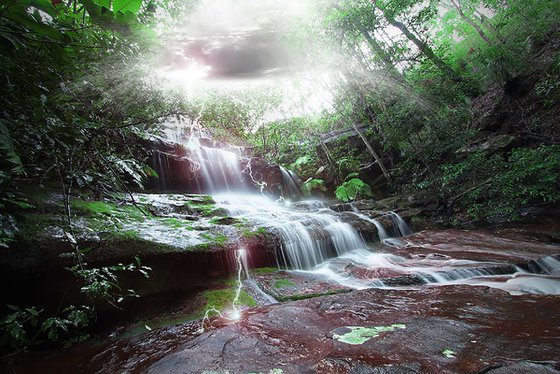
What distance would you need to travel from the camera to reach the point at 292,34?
9.62 m

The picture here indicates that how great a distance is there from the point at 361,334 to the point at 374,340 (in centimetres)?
15

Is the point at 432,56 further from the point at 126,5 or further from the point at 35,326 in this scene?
the point at 35,326

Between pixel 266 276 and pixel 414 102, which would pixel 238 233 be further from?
pixel 414 102

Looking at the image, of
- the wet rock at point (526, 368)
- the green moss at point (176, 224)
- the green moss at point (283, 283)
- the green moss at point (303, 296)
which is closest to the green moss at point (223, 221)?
the green moss at point (176, 224)

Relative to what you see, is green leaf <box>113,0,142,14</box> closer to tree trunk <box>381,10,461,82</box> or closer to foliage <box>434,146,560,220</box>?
foliage <box>434,146,560,220</box>

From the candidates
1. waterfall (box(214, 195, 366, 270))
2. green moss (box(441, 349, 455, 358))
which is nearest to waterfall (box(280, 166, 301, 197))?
waterfall (box(214, 195, 366, 270))

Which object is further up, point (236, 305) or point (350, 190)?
point (350, 190)

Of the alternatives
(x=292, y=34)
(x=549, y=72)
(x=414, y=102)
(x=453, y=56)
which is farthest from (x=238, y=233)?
(x=453, y=56)

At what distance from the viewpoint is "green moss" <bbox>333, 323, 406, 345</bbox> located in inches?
76.1

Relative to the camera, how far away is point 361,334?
6.65ft

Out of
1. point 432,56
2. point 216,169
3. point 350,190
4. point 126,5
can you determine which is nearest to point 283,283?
point 126,5

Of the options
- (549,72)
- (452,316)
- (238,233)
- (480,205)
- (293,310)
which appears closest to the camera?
(452,316)

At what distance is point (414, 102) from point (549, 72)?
4.40 metres

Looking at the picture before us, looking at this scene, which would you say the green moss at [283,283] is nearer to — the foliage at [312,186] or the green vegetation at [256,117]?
the green vegetation at [256,117]
